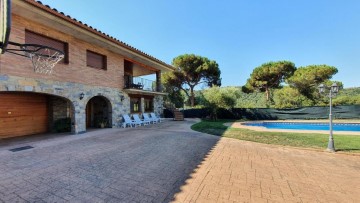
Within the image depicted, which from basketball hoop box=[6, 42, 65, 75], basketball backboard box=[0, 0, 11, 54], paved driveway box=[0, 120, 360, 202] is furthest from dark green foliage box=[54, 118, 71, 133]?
basketball backboard box=[0, 0, 11, 54]

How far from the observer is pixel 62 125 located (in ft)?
34.1

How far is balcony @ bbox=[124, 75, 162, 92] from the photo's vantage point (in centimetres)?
1371

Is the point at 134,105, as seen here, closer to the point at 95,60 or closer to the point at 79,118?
the point at 95,60

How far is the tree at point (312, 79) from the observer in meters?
22.9

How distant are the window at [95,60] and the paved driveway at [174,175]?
19.3 feet

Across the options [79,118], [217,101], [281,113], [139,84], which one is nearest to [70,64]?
[79,118]

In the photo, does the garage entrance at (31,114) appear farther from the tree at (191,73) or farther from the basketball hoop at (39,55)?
the tree at (191,73)

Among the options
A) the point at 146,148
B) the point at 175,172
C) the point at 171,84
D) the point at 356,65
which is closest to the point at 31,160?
the point at 146,148

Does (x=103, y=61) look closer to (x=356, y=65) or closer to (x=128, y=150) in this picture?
(x=128, y=150)

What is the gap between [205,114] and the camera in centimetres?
2186

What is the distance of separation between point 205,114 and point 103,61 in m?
13.6

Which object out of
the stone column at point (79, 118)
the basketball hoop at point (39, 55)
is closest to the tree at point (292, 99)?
the stone column at point (79, 118)

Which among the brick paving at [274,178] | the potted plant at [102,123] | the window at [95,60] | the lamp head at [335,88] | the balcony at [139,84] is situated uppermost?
the window at [95,60]

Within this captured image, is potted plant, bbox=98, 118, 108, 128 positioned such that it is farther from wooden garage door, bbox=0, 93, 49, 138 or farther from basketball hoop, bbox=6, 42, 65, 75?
basketball hoop, bbox=6, 42, 65, 75
